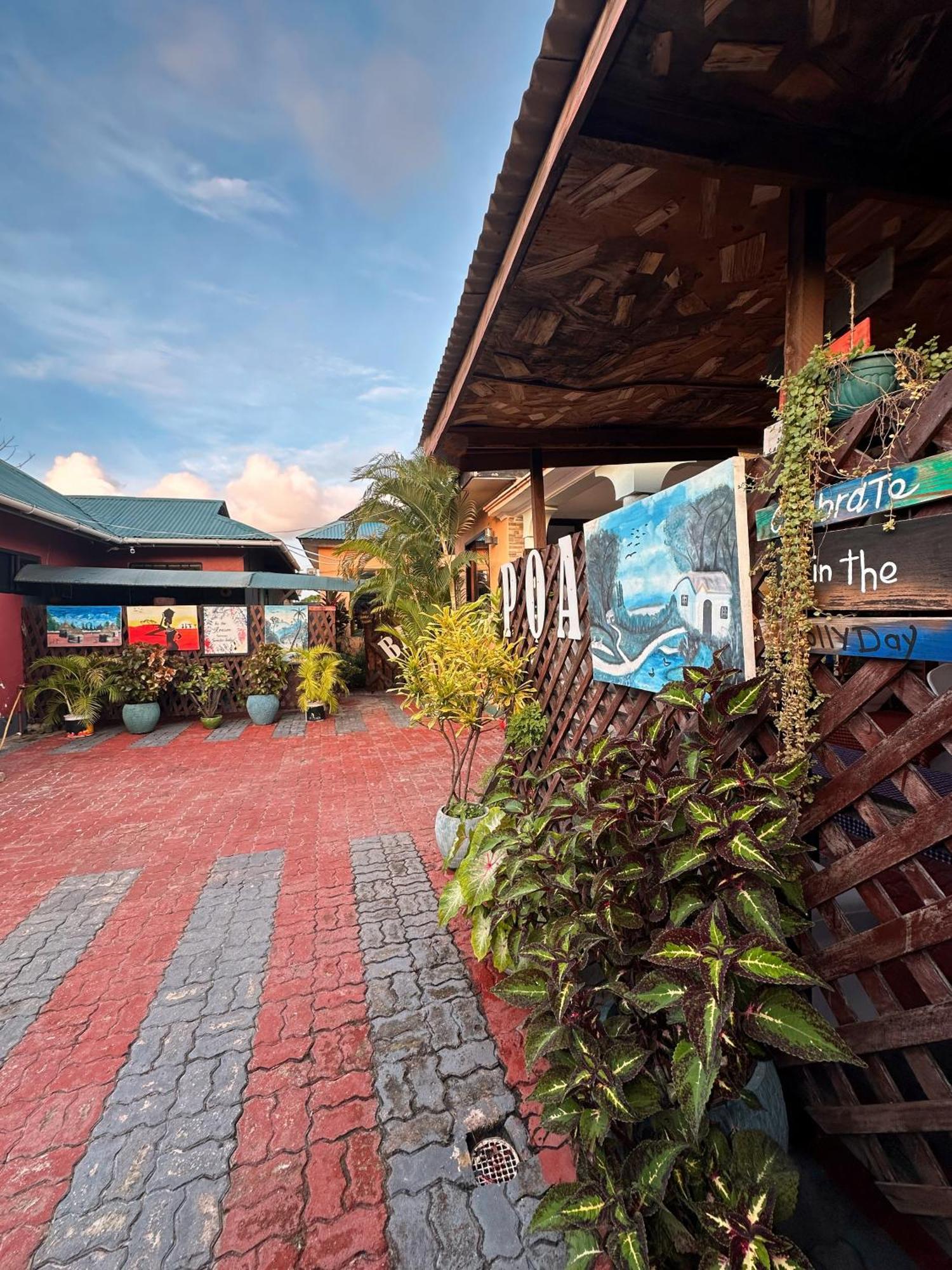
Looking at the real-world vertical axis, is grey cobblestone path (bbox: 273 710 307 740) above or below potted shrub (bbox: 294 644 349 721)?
below

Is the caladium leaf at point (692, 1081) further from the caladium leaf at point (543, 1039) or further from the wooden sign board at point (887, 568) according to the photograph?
the wooden sign board at point (887, 568)

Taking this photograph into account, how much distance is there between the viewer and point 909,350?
1.24 metres

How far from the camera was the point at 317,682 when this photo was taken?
8477 millimetres

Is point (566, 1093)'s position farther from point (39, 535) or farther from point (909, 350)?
point (39, 535)

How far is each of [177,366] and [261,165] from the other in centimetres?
668

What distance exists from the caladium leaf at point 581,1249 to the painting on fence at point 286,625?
8594 mm

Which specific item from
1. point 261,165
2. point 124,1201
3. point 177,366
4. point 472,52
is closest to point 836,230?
point 472,52

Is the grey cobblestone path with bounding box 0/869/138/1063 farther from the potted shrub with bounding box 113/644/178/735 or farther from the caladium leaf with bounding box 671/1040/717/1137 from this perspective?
the potted shrub with bounding box 113/644/178/735

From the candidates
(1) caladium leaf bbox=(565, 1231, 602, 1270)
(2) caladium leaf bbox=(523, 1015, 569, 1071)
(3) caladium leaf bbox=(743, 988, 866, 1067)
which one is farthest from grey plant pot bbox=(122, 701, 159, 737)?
(3) caladium leaf bbox=(743, 988, 866, 1067)

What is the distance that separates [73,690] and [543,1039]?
8.75m

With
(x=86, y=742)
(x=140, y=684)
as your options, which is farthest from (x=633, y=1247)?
(x=140, y=684)

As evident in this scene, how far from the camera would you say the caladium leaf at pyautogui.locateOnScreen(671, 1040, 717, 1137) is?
1.00 m

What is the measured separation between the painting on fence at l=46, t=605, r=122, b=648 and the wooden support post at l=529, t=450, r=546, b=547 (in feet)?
24.1

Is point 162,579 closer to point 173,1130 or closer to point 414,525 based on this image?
point 414,525
